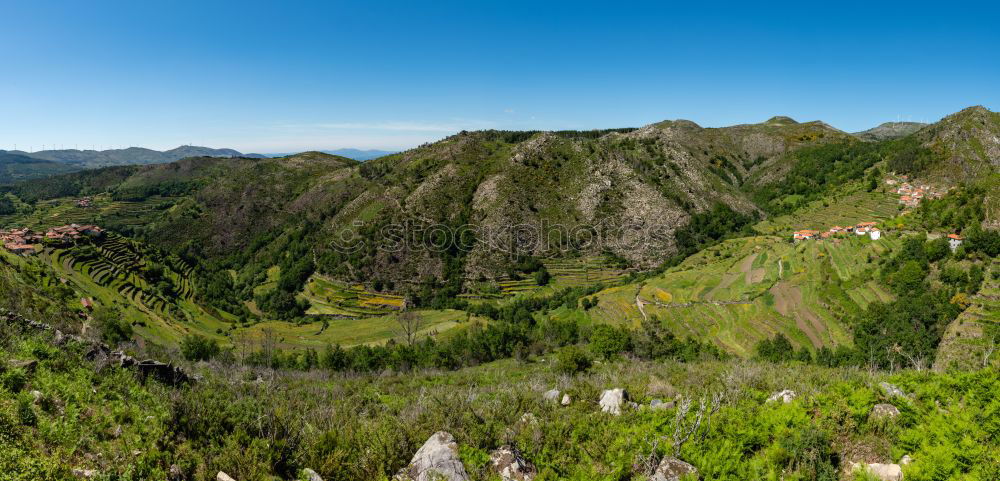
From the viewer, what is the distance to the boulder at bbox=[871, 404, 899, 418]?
992 cm

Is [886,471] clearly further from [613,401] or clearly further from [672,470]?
[613,401]

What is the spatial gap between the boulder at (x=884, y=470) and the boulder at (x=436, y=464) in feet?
26.4

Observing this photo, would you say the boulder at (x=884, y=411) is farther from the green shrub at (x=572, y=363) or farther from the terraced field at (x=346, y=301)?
the terraced field at (x=346, y=301)

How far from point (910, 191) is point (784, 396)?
141m

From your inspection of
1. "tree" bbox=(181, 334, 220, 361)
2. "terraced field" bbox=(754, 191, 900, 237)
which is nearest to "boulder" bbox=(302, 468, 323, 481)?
"tree" bbox=(181, 334, 220, 361)

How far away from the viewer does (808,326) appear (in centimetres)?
5272

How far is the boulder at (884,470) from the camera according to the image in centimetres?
817

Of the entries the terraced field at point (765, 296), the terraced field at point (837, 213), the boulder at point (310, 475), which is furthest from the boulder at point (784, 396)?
the terraced field at point (837, 213)

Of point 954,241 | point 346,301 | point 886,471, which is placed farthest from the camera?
point 346,301

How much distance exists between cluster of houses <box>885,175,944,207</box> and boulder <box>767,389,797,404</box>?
403 ft

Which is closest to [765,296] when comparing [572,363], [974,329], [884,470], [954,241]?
[974,329]

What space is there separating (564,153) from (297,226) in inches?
3723

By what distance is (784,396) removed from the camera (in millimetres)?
12398

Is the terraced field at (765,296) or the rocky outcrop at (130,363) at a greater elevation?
the rocky outcrop at (130,363)
